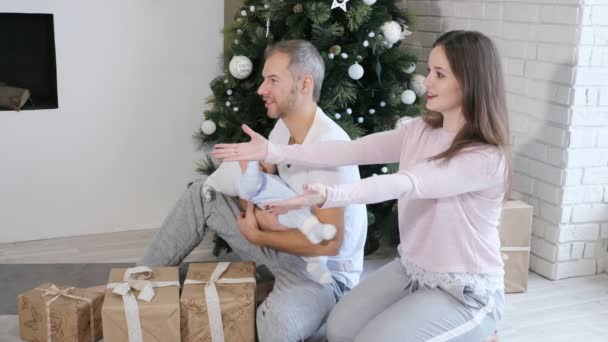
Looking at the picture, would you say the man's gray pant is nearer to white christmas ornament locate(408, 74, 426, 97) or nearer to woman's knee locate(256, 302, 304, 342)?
woman's knee locate(256, 302, 304, 342)

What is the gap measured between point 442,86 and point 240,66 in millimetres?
1251

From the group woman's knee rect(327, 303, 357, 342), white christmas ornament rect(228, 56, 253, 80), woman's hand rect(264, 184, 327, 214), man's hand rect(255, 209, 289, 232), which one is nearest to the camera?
woman's hand rect(264, 184, 327, 214)

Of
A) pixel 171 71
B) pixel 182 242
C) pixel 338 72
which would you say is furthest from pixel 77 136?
pixel 338 72

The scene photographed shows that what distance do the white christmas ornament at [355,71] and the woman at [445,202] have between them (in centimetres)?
77

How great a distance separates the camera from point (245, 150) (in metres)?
2.19

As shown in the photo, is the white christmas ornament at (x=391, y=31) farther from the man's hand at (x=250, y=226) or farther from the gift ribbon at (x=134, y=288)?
the gift ribbon at (x=134, y=288)

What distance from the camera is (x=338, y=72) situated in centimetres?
299

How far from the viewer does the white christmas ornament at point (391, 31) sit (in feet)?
9.77

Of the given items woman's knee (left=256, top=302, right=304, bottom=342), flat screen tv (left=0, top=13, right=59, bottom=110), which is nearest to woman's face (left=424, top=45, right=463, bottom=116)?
woman's knee (left=256, top=302, right=304, bottom=342)

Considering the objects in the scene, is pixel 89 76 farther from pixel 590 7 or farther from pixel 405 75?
pixel 590 7

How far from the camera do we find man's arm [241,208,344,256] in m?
2.28

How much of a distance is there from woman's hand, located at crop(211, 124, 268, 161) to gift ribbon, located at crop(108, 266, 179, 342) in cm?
48

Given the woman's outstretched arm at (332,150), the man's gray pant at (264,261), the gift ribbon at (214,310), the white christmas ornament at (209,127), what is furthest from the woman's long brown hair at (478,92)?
the white christmas ornament at (209,127)

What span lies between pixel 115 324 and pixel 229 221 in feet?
1.73
